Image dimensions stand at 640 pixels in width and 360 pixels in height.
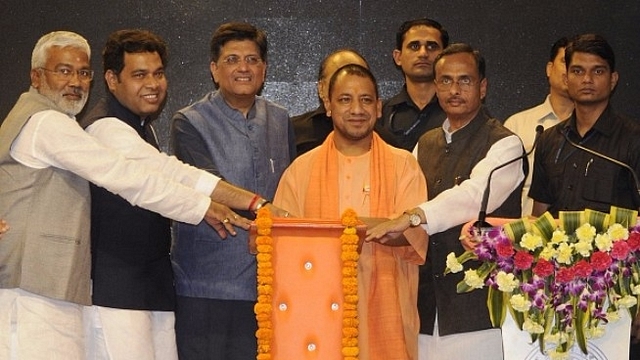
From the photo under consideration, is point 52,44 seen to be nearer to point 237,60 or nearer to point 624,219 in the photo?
point 237,60

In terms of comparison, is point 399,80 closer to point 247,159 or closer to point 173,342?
point 247,159

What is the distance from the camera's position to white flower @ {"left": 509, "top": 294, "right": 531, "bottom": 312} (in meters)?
4.16

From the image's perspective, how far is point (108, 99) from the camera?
5562 mm

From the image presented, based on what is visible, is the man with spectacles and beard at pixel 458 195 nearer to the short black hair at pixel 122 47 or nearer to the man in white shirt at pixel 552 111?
the man in white shirt at pixel 552 111

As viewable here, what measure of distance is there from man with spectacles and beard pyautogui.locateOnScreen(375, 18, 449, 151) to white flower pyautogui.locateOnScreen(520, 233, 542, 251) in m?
2.22

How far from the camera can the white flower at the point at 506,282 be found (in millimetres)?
4176

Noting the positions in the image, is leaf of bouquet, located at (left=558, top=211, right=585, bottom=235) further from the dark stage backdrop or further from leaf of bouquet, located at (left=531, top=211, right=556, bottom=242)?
the dark stage backdrop

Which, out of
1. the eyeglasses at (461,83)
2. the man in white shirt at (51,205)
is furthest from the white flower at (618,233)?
the man in white shirt at (51,205)

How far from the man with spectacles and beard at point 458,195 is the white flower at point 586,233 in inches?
43.6

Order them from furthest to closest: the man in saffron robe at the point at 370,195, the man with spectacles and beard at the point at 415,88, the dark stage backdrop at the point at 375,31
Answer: the dark stage backdrop at the point at 375,31 → the man with spectacles and beard at the point at 415,88 → the man in saffron robe at the point at 370,195

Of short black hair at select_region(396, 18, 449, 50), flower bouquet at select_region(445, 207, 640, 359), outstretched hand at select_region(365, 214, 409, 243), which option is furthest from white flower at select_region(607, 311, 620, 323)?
short black hair at select_region(396, 18, 449, 50)

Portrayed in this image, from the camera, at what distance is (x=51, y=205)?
16.6ft

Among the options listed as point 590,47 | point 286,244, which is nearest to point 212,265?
point 286,244

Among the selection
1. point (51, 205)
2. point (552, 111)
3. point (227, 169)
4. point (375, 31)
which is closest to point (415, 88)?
point (552, 111)
